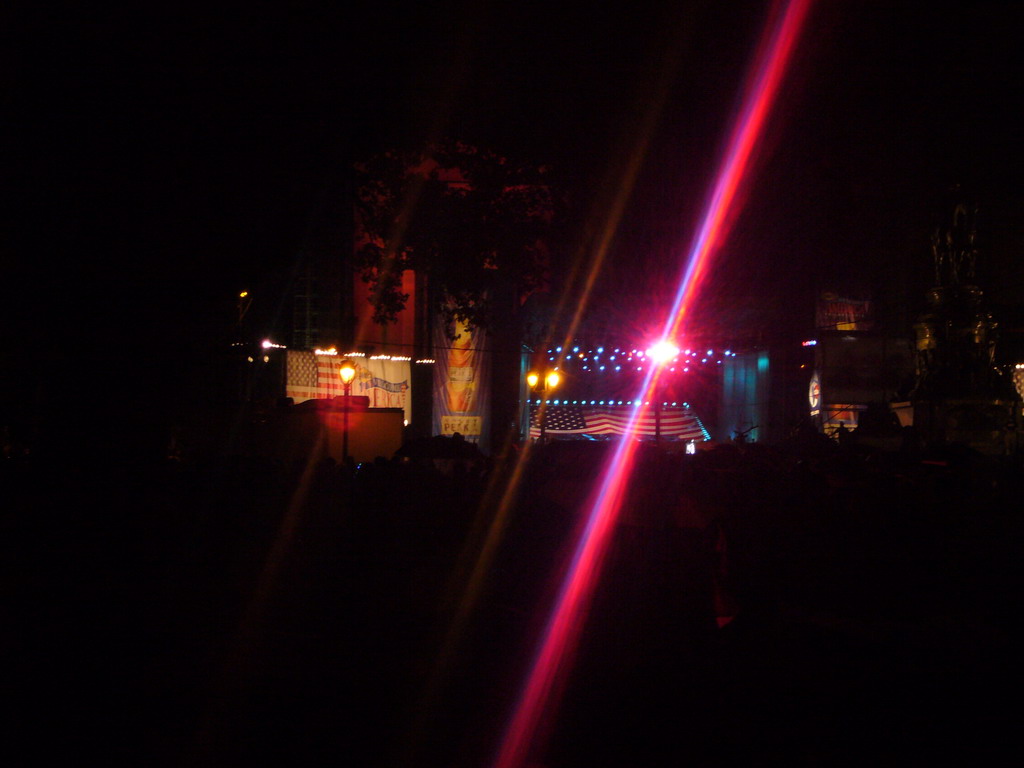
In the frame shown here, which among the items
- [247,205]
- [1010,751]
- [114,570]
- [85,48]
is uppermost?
[85,48]

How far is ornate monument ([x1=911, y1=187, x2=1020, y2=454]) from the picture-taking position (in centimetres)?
1577

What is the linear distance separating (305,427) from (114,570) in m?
11.1

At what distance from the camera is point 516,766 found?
3646mm

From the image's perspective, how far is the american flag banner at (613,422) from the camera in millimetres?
28609

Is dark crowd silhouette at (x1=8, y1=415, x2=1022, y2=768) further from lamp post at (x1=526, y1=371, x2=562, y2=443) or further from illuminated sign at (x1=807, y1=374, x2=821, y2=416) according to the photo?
illuminated sign at (x1=807, y1=374, x2=821, y2=416)

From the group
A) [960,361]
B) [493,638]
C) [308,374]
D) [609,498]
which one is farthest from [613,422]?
[493,638]

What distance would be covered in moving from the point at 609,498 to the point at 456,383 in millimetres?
17849

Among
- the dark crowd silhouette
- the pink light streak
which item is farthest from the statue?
the dark crowd silhouette

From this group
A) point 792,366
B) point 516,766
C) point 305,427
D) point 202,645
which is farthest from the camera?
point 792,366

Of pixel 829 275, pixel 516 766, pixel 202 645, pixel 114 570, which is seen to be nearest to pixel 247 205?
pixel 114 570

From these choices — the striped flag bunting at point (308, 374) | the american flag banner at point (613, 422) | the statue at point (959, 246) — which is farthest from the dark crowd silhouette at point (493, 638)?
the american flag banner at point (613, 422)

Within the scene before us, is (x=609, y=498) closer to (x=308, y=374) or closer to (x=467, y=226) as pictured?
(x=467, y=226)

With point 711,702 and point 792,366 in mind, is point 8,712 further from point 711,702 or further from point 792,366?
point 792,366

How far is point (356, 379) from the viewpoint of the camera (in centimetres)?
2273
